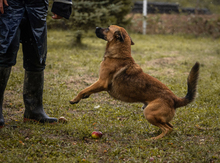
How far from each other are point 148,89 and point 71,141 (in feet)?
4.04

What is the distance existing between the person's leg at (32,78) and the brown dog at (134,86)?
0.48 m

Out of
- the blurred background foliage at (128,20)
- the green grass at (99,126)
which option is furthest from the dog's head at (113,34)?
the blurred background foliage at (128,20)

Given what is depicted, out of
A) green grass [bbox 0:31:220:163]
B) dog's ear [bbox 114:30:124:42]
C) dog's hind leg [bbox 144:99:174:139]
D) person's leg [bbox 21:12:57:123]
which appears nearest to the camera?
green grass [bbox 0:31:220:163]

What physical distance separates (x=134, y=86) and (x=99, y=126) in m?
0.82

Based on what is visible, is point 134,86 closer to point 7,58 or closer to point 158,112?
point 158,112

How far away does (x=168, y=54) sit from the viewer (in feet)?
31.6

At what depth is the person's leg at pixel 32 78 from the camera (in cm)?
317

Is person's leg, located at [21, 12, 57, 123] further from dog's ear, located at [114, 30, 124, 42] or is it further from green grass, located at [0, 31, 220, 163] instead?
dog's ear, located at [114, 30, 124, 42]

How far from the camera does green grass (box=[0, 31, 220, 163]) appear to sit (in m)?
2.82

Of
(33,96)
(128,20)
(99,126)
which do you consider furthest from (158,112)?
(128,20)

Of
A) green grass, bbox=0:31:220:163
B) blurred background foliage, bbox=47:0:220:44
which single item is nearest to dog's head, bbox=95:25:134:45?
green grass, bbox=0:31:220:163

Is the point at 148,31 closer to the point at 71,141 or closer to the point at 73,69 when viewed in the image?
the point at 73,69

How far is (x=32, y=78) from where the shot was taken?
3.38 meters

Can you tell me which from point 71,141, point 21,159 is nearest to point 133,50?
point 71,141
